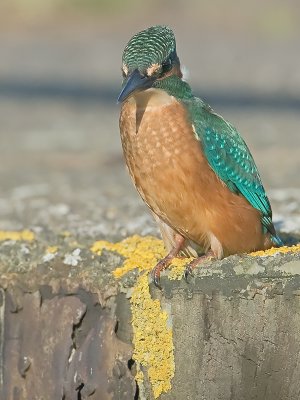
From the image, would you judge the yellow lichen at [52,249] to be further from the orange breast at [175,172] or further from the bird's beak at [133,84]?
the bird's beak at [133,84]

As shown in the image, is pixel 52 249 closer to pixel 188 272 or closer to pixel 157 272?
pixel 157 272

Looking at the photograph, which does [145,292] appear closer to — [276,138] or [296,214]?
[296,214]

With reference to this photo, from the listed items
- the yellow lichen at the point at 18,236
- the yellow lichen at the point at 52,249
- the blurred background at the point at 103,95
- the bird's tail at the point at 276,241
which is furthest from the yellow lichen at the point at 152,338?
the blurred background at the point at 103,95

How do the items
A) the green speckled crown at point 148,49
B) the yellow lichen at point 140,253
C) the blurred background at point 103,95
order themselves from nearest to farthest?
the green speckled crown at point 148,49
the yellow lichen at point 140,253
the blurred background at point 103,95

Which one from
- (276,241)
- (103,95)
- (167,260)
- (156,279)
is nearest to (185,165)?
(167,260)

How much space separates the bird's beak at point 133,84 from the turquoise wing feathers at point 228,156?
1.26 ft

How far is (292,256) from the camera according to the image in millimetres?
3955

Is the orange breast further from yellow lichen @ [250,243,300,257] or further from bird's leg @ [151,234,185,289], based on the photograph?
yellow lichen @ [250,243,300,257]

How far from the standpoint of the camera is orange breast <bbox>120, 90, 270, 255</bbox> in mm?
4262

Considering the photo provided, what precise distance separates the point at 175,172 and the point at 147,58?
491mm

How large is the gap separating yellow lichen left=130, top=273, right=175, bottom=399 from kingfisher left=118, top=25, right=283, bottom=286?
92 mm

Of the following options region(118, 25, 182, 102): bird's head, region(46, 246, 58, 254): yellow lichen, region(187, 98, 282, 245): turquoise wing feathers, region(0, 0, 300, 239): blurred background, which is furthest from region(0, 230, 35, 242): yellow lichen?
region(118, 25, 182, 102): bird's head

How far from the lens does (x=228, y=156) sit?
443 cm

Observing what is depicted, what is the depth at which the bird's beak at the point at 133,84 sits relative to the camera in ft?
12.9
